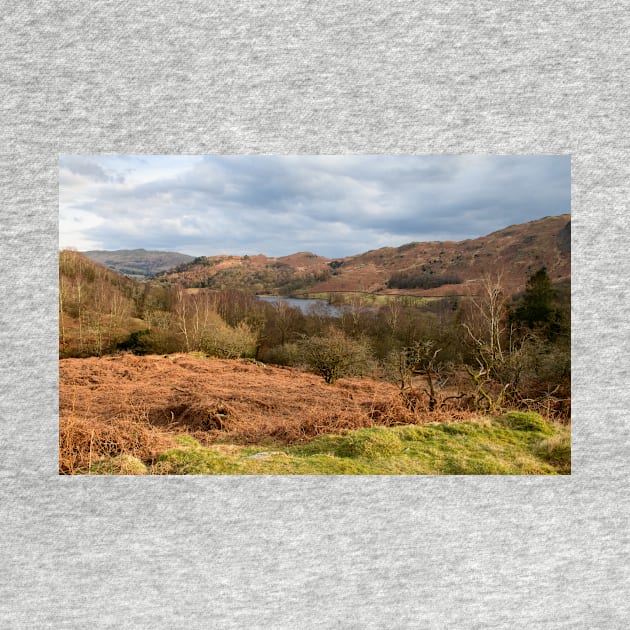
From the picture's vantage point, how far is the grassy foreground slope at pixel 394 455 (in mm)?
3662

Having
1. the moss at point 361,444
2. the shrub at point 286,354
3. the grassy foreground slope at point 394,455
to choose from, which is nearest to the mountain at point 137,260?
the shrub at point 286,354

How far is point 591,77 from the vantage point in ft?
12.0

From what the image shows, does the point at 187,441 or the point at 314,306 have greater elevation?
the point at 314,306

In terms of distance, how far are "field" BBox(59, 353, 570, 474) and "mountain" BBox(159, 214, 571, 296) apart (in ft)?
2.22

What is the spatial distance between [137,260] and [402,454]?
243 cm

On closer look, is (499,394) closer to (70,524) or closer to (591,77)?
(591,77)

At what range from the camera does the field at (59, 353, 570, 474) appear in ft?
12.1

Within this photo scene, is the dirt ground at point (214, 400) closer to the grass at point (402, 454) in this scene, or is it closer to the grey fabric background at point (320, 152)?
the grass at point (402, 454)

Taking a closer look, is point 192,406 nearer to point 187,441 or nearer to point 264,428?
point 187,441

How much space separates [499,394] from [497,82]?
7.48 feet

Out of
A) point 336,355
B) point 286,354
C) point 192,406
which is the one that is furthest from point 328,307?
point 192,406

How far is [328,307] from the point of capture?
13.1 feet

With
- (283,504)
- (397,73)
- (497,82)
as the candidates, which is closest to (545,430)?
(283,504)

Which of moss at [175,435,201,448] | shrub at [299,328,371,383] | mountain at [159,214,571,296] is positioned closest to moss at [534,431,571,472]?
mountain at [159,214,571,296]
